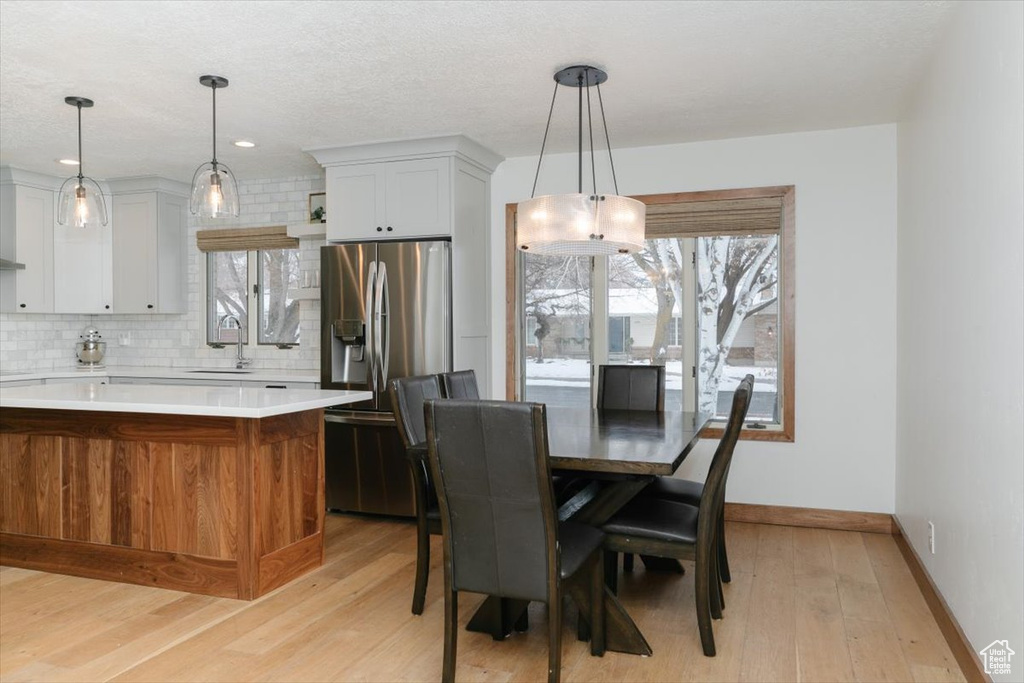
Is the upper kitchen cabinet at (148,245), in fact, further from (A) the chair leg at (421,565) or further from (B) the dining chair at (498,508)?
(B) the dining chair at (498,508)

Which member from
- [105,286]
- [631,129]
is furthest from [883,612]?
[105,286]

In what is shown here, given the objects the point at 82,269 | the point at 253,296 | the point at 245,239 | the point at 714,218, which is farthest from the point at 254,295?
the point at 714,218

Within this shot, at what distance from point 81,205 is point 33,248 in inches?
108

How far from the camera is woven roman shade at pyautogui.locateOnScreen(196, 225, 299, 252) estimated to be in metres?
5.62

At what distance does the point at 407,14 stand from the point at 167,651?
2.54 meters

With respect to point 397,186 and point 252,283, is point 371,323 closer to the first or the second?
point 397,186

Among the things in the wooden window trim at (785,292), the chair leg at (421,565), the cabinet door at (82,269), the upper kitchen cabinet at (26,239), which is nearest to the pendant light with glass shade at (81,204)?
the chair leg at (421,565)

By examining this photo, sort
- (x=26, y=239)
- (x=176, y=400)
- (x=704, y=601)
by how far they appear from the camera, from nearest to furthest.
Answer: (x=704, y=601), (x=176, y=400), (x=26, y=239)

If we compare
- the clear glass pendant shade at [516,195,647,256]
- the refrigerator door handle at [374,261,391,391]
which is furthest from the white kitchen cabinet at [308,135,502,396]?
the clear glass pendant shade at [516,195,647,256]

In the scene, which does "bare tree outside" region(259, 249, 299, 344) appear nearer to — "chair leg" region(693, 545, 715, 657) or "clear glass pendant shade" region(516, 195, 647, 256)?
"clear glass pendant shade" region(516, 195, 647, 256)

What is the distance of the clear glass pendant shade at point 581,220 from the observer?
2973 mm

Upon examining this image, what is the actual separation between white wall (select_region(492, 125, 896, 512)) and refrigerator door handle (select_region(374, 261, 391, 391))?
2024mm

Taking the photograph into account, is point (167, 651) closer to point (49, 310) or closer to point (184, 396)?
point (184, 396)

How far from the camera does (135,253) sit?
19.0ft
